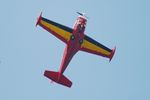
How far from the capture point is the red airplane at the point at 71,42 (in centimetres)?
9062

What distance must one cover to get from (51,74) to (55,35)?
19.4 ft

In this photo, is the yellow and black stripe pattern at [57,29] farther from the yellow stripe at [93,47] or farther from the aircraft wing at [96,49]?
the aircraft wing at [96,49]

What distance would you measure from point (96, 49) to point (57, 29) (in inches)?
275

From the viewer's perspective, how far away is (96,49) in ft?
313

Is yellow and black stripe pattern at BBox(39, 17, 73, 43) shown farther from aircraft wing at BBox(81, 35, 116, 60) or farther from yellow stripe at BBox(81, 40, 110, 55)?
aircraft wing at BBox(81, 35, 116, 60)

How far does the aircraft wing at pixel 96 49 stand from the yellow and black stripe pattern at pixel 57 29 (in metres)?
3.61

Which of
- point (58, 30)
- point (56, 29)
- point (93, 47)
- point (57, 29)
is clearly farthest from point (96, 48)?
point (56, 29)

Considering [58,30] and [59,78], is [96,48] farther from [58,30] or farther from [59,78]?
[59,78]

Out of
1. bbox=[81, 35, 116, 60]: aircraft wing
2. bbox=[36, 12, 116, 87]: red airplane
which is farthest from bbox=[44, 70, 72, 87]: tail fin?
bbox=[81, 35, 116, 60]: aircraft wing

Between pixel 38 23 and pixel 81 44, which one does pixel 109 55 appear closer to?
pixel 81 44

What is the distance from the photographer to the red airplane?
90.6 metres

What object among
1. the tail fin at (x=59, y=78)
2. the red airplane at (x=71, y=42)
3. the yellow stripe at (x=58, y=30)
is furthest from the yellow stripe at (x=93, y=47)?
the tail fin at (x=59, y=78)

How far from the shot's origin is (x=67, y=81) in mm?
94062

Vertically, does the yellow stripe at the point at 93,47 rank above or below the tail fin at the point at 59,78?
above
